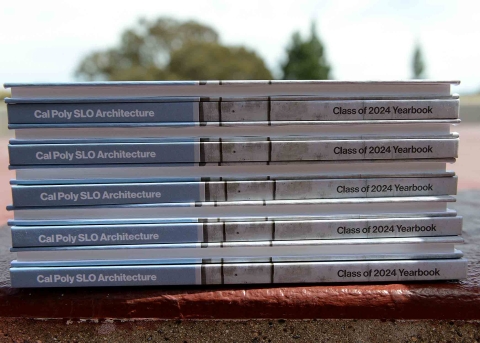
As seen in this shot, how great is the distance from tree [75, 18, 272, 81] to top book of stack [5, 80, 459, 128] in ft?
63.6

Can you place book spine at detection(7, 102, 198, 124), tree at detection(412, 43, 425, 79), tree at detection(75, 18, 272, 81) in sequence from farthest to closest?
tree at detection(412, 43, 425, 79) → tree at detection(75, 18, 272, 81) → book spine at detection(7, 102, 198, 124)

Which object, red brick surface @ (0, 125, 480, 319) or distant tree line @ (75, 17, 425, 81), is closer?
red brick surface @ (0, 125, 480, 319)

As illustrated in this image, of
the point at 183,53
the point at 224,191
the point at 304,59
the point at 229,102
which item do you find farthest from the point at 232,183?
the point at 304,59

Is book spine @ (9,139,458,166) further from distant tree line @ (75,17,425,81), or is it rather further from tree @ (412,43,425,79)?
tree @ (412,43,425,79)

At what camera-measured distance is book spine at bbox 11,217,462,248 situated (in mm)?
657

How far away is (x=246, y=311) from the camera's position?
675 mm

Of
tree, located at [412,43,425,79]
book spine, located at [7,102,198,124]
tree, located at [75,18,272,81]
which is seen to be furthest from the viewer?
tree, located at [412,43,425,79]

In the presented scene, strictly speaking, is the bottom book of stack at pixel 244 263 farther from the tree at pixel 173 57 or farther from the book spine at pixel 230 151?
the tree at pixel 173 57

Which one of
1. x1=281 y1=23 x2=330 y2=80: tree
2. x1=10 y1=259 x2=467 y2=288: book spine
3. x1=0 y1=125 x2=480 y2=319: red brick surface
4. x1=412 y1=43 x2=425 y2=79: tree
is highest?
x1=412 y1=43 x2=425 y2=79: tree

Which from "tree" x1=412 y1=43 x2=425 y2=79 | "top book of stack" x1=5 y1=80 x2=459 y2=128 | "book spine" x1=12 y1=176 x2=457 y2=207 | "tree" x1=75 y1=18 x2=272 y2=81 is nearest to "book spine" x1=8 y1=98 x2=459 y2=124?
"top book of stack" x1=5 y1=80 x2=459 y2=128

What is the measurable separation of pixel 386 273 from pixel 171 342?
391mm

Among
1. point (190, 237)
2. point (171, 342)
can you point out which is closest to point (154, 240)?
point (190, 237)

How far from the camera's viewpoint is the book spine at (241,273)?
2.19ft

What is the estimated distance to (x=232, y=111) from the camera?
0.65 meters
